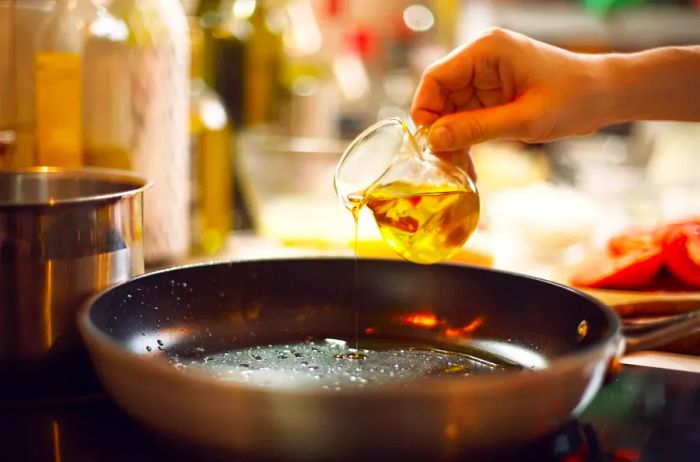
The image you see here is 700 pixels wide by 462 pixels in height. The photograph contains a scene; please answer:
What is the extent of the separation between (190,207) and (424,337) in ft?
2.13

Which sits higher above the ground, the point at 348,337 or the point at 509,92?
the point at 509,92

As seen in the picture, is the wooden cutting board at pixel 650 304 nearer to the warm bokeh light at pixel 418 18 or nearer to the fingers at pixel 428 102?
the fingers at pixel 428 102

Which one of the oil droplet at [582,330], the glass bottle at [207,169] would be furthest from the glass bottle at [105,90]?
the oil droplet at [582,330]

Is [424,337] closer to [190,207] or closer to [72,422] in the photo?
[72,422]

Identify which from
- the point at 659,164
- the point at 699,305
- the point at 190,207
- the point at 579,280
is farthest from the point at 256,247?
the point at 659,164

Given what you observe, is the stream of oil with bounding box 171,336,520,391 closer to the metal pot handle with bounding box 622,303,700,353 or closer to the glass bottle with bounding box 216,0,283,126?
the metal pot handle with bounding box 622,303,700,353

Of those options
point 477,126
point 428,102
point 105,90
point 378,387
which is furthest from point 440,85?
point 378,387

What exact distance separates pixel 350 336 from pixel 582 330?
223mm

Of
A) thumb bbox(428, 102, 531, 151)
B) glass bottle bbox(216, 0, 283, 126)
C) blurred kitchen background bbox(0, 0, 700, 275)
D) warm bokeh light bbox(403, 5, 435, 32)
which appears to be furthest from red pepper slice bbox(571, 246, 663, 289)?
warm bokeh light bbox(403, 5, 435, 32)

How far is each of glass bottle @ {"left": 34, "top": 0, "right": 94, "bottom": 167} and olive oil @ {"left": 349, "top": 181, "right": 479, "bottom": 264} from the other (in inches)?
15.2

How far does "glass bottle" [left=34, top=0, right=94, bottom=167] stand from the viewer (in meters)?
0.94

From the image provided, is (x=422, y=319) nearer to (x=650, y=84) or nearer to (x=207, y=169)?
(x=650, y=84)

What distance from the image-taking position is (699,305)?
0.91m

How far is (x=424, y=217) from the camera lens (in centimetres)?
77
